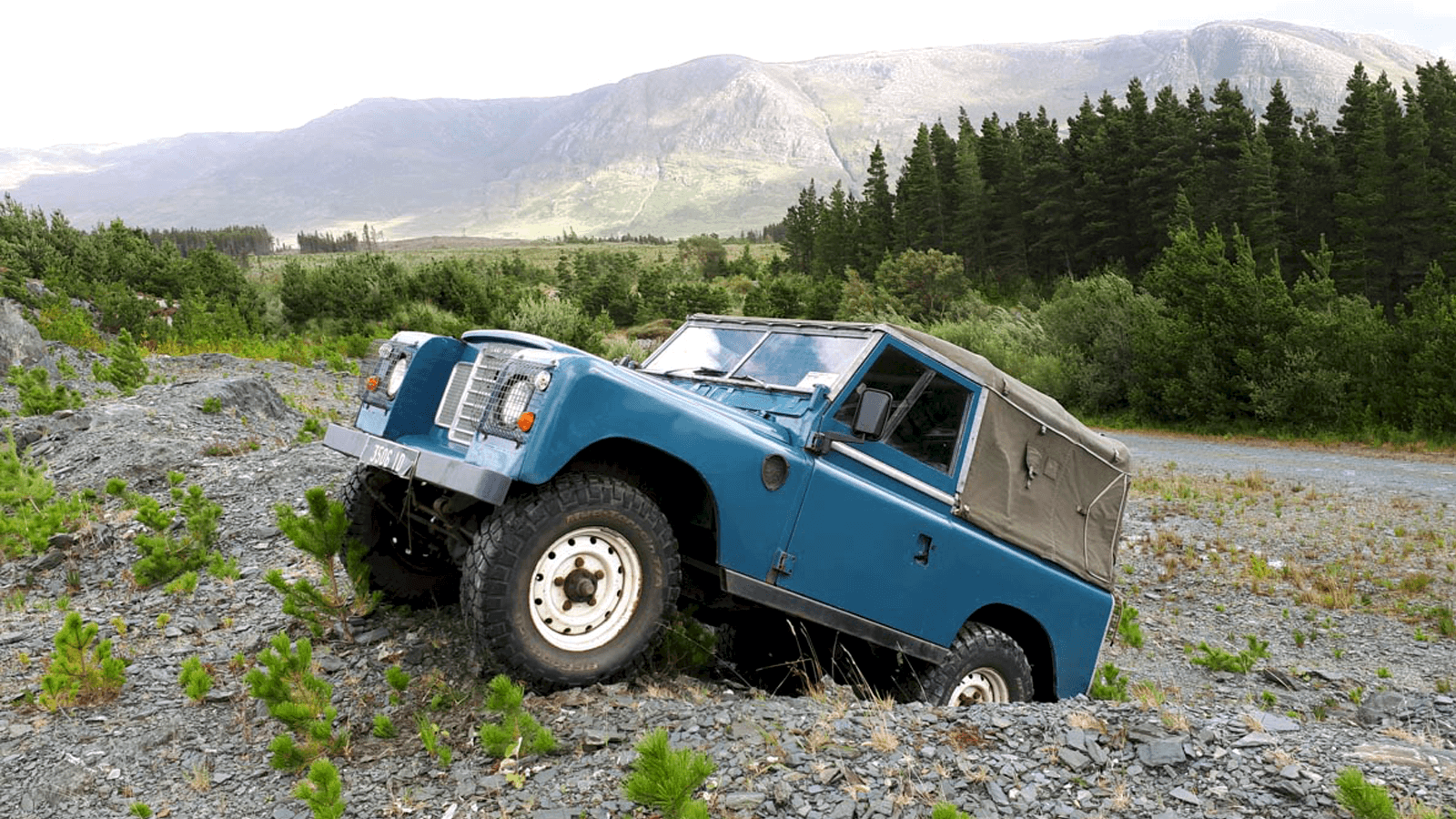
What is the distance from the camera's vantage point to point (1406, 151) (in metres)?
43.7

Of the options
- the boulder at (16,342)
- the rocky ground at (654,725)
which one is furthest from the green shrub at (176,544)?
the boulder at (16,342)

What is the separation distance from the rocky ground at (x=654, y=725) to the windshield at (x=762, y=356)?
1767mm

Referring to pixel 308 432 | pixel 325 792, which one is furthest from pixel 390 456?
pixel 308 432

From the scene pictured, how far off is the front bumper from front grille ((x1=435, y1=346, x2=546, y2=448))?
19cm

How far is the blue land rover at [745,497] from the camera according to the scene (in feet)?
13.6

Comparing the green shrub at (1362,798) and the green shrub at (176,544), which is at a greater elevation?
the green shrub at (1362,798)

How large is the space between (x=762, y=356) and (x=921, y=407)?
3.48 feet

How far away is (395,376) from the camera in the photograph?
17.1 ft

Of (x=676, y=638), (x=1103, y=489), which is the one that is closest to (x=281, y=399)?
(x=676, y=638)

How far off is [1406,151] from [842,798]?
52.2 m

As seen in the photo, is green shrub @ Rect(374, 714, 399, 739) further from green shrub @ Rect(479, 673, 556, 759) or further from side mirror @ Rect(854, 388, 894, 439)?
side mirror @ Rect(854, 388, 894, 439)

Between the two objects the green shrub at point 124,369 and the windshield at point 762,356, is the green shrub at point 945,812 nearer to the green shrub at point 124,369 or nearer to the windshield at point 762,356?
the windshield at point 762,356

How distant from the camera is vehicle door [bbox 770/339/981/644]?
4777 millimetres

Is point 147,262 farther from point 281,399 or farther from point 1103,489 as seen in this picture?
point 1103,489
